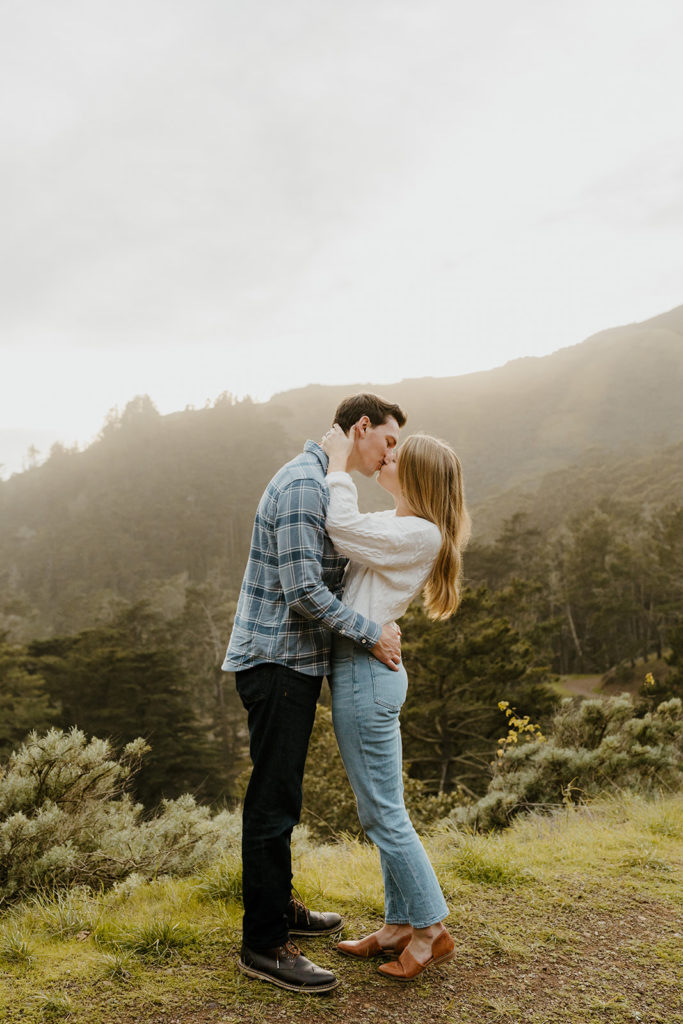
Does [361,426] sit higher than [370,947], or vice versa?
[361,426]

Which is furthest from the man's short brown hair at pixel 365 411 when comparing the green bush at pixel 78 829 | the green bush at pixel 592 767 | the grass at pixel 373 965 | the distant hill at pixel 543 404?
the distant hill at pixel 543 404

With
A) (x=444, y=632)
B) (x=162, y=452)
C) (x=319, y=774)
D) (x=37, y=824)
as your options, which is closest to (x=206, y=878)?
(x=37, y=824)

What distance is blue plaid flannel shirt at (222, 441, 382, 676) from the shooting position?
7.18 ft

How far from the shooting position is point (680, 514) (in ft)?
97.5

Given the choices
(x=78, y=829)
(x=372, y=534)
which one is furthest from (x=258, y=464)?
(x=372, y=534)

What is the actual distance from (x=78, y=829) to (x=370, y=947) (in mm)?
1786

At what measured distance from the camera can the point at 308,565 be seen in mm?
2189

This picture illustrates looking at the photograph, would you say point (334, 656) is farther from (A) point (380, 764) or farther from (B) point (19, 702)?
(B) point (19, 702)

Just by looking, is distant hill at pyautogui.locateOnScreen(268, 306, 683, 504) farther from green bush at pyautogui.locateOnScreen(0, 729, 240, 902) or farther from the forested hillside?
green bush at pyautogui.locateOnScreen(0, 729, 240, 902)

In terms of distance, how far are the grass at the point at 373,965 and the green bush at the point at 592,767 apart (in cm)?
146

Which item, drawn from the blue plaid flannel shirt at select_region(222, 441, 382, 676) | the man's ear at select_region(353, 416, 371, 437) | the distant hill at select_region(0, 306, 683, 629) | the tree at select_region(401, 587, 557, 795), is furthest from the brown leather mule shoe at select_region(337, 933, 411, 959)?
the distant hill at select_region(0, 306, 683, 629)

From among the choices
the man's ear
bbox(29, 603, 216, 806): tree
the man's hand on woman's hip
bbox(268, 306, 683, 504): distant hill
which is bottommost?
bbox(29, 603, 216, 806): tree

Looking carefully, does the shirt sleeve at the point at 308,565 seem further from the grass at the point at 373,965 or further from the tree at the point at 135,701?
the tree at the point at 135,701

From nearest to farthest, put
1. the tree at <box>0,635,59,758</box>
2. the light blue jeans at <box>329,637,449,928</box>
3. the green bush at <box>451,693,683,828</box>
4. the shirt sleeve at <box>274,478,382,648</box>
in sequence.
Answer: the shirt sleeve at <box>274,478,382,648</box> → the light blue jeans at <box>329,637,449,928</box> → the green bush at <box>451,693,683,828</box> → the tree at <box>0,635,59,758</box>
